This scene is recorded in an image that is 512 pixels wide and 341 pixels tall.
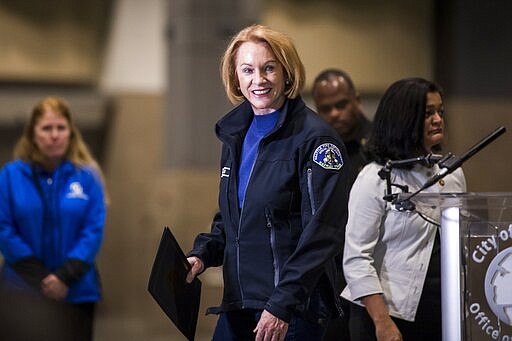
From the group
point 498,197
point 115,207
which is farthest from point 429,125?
point 115,207

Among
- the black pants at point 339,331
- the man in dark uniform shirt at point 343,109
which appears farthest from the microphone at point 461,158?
the man in dark uniform shirt at point 343,109

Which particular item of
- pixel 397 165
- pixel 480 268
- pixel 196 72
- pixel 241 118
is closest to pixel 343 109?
pixel 397 165

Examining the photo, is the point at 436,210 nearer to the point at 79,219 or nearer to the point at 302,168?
the point at 302,168

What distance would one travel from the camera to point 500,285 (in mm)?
→ 2496

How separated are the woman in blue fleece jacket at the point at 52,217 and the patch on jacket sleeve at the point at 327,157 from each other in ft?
6.35

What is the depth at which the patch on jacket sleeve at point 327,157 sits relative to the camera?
2407mm

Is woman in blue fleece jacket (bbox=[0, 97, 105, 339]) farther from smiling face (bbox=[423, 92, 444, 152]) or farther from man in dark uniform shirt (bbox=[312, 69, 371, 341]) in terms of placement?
smiling face (bbox=[423, 92, 444, 152])

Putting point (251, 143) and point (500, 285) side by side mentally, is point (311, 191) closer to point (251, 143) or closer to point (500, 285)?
point (251, 143)

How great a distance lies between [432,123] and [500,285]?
0.72m

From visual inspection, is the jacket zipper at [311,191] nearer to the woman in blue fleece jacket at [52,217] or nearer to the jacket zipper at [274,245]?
the jacket zipper at [274,245]

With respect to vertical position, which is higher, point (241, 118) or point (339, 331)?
point (241, 118)

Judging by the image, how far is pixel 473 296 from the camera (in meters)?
2.51

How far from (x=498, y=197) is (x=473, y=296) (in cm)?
25

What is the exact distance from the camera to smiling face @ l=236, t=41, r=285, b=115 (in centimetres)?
250
